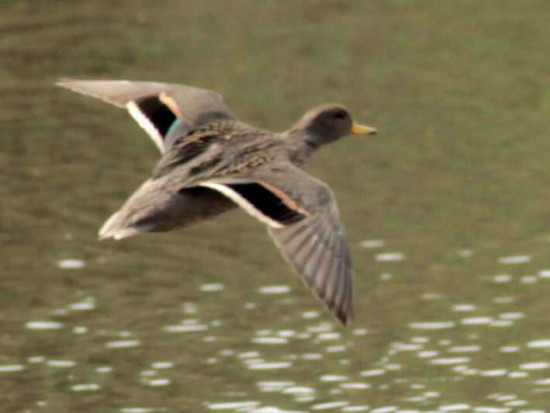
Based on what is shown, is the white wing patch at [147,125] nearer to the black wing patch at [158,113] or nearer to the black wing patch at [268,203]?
the black wing patch at [158,113]

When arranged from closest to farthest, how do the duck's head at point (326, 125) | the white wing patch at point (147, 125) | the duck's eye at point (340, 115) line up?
the white wing patch at point (147, 125) → the duck's head at point (326, 125) → the duck's eye at point (340, 115)

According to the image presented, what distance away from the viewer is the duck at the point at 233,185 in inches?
472

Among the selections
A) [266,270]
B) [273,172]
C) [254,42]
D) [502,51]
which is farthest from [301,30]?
[273,172]

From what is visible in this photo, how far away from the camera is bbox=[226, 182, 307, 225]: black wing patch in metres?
12.3

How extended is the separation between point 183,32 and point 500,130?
7075 mm

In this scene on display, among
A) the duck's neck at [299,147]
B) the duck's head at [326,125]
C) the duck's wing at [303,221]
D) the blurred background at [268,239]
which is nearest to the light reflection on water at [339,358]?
the blurred background at [268,239]

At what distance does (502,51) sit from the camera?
98.6 feet

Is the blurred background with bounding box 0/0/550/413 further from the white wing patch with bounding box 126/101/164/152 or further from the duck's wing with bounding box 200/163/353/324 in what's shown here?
the duck's wing with bounding box 200/163/353/324

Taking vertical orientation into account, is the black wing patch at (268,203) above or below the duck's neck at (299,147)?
below

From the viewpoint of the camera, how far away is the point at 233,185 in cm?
1253

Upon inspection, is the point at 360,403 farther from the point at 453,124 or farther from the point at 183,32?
the point at 183,32

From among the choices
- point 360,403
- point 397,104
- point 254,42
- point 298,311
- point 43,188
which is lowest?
point 360,403

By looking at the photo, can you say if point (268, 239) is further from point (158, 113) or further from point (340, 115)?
point (158, 113)

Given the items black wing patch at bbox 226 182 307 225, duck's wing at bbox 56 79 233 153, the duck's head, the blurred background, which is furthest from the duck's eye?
the blurred background
